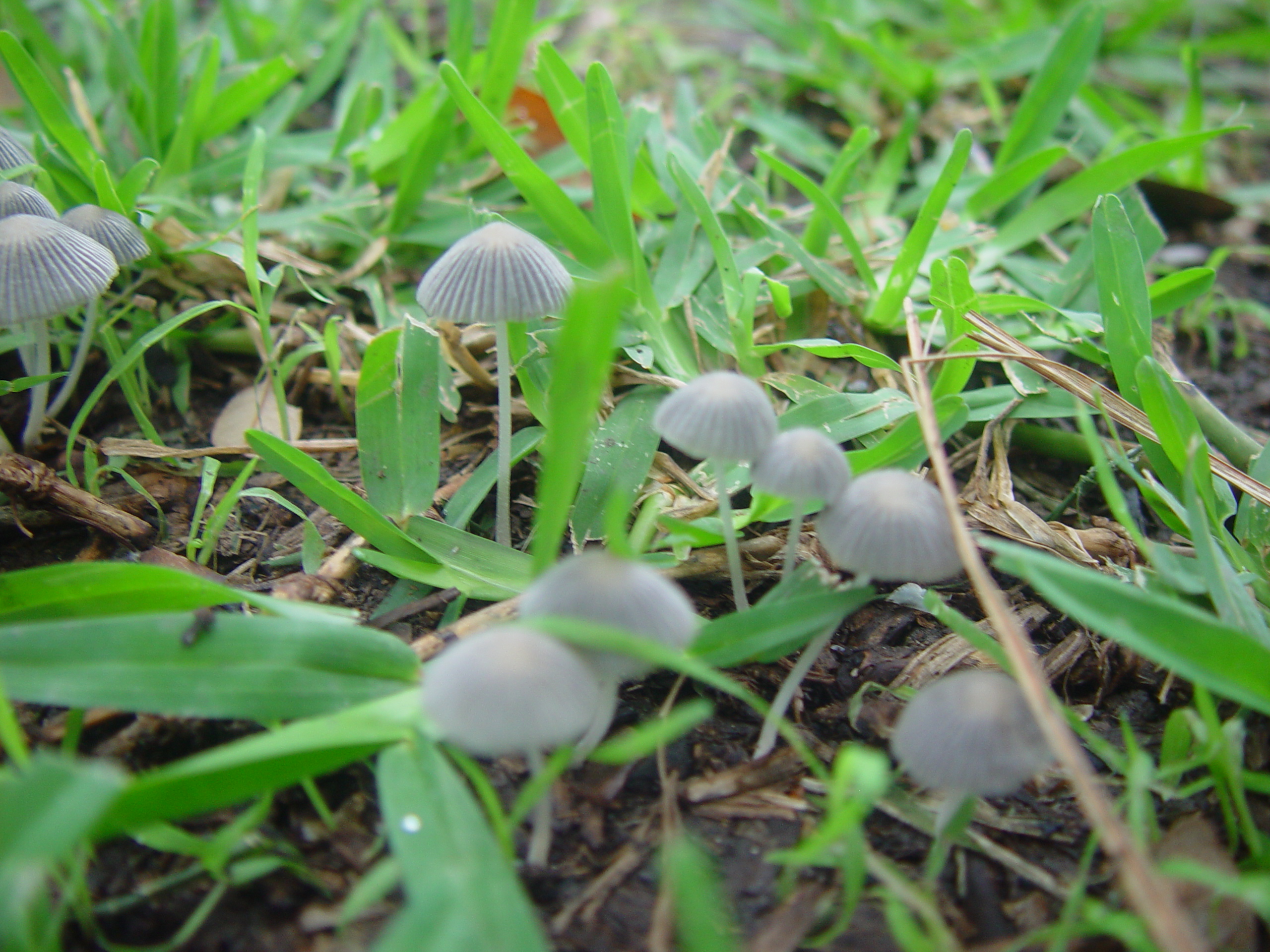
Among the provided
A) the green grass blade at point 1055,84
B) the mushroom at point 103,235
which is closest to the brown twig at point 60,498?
the mushroom at point 103,235

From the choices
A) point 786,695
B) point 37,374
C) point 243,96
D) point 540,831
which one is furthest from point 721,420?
point 243,96

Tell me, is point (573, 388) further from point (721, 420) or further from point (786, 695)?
point (786, 695)

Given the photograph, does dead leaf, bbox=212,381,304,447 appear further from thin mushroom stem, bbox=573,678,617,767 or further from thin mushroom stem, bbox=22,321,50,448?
thin mushroom stem, bbox=573,678,617,767

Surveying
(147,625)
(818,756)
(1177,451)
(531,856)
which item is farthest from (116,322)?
(1177,451)

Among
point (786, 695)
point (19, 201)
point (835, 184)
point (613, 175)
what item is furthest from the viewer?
point (835, 184)

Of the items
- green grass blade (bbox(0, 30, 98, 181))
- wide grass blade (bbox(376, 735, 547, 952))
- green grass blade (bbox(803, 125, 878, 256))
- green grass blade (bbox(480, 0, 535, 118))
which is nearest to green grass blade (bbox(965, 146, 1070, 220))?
green grass blade (bbox(803, 125, 878, 256))

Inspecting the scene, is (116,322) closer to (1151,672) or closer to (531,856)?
(531,856)
